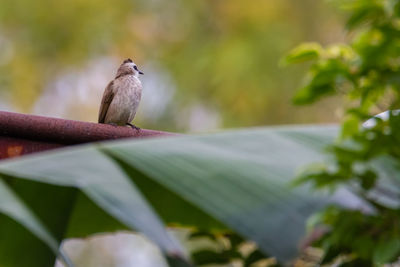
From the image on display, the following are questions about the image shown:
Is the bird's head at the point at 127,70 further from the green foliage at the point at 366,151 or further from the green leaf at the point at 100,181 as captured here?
the green leaf at the point at 100,181

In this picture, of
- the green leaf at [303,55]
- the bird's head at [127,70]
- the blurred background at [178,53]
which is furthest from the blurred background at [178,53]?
the green leaf at [303,55]

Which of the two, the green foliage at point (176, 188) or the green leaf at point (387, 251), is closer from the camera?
the green foliage at point (176, 188)

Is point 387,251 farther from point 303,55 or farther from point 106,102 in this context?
point 106,102

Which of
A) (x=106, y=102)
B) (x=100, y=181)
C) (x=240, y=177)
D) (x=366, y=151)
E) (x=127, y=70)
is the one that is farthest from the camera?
(x=127, y=70)

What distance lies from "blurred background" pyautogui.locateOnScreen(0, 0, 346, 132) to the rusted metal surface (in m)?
8.61

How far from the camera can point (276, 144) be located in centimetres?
196

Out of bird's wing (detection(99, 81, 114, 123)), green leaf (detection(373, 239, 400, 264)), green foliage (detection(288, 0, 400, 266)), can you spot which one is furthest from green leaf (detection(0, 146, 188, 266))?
bird's wing (detection(99, 81, 114, 123))

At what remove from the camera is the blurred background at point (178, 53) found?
11375mm

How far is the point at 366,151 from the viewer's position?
1.89 m

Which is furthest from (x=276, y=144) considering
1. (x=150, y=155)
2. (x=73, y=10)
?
(x=73, y=10)

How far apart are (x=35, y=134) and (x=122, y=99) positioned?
2639mm

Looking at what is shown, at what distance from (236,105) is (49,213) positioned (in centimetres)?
926

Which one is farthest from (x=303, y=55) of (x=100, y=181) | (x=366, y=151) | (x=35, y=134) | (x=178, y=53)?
(x=178, y=53)

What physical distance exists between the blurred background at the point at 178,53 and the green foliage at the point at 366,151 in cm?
875
